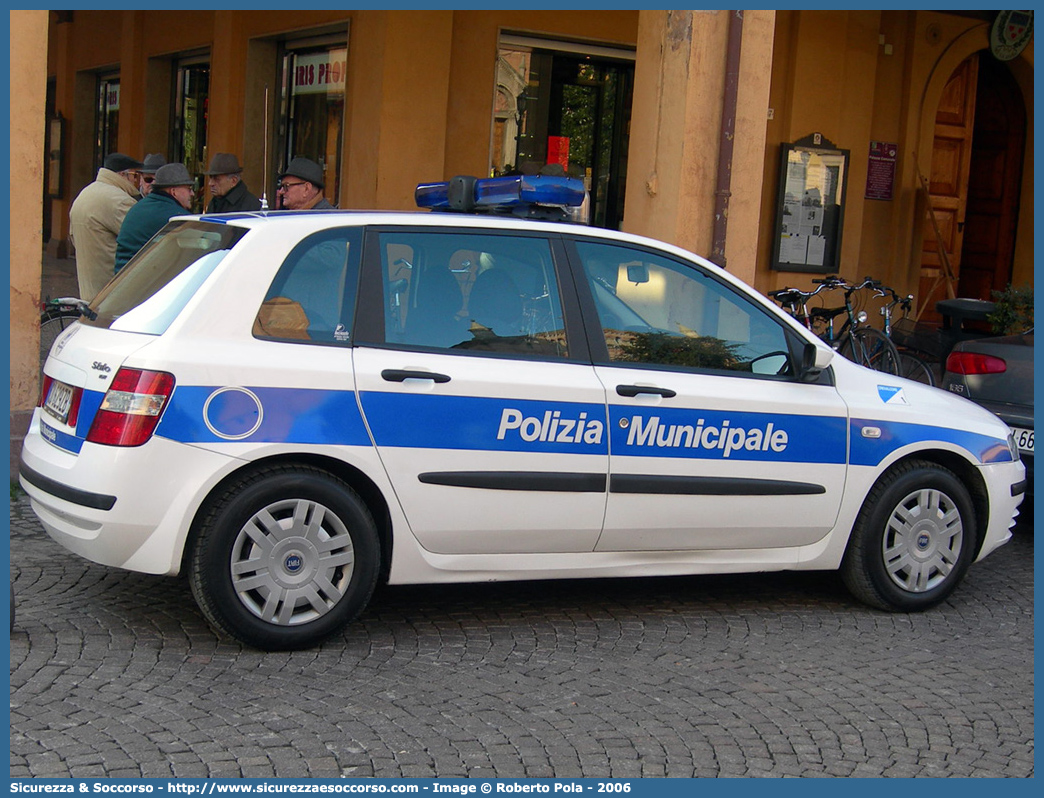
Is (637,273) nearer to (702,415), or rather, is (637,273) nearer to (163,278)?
(702,415)

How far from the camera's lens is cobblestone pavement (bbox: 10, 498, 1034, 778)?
12.9ft

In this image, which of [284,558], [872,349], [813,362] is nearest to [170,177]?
[284,558]

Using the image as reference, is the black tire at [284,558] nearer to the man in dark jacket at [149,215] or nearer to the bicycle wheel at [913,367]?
the man in dark jacket at [149,215]

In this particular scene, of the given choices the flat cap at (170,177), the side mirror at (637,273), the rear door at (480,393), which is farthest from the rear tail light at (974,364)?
the flat cap at (170,177)

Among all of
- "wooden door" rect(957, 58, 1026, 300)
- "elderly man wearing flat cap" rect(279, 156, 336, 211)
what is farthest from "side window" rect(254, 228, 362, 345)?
"wooden door" rect(957, 58, 1026, 300)

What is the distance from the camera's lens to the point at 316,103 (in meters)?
12.7

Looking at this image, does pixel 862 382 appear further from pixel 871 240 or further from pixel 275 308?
pixel 871 240

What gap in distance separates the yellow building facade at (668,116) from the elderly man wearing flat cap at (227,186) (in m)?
2.36

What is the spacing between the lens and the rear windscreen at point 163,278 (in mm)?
4695

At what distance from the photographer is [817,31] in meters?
12.9

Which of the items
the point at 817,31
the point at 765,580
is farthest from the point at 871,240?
the point at 765,580

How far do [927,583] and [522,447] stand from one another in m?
2.13

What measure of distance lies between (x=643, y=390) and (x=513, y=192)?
1.05m

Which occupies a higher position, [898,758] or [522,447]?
[522,447]
